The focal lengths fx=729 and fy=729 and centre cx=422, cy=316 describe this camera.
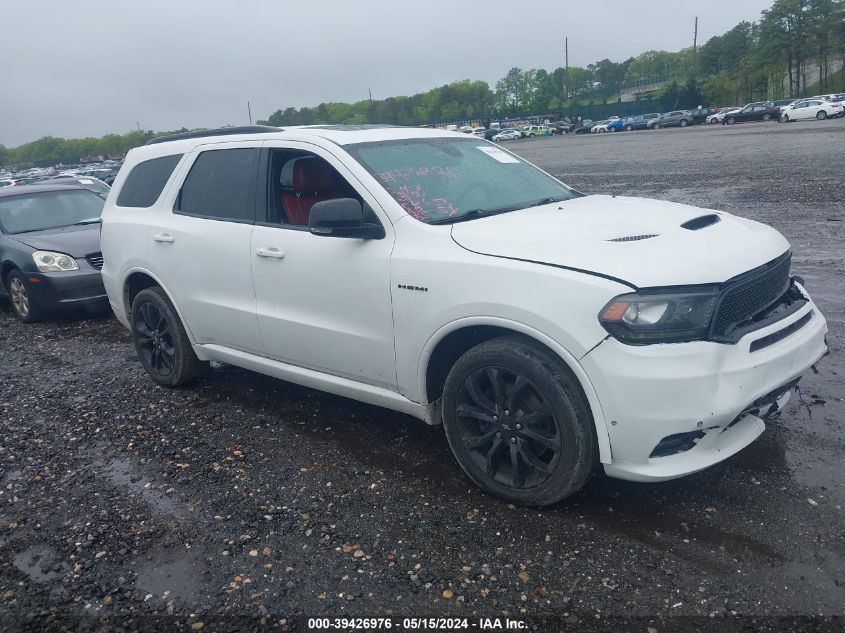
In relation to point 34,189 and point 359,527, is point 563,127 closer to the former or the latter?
point 34,189

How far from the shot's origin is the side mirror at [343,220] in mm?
3898

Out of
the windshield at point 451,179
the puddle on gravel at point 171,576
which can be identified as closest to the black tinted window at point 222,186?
the windshield at point 451,179

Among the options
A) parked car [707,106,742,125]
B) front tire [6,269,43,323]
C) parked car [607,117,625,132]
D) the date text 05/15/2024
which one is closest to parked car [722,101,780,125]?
parked car [707,106,742,125]

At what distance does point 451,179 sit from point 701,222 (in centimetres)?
147

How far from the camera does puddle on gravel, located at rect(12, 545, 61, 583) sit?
3.47 meters

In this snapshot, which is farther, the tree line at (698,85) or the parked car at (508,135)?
the tree line at (698,85)

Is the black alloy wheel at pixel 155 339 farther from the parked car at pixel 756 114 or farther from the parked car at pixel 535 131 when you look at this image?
the parked car at pixel 535 131

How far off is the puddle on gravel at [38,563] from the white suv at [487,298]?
1.70m

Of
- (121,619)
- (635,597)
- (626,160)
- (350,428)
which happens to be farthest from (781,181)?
(121,619)

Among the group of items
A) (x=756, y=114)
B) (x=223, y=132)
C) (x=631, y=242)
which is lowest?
(x=631, y=242)

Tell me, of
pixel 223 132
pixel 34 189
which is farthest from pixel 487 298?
pixel 34 189

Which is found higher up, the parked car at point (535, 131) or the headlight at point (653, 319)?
the parked car at point (535, 131)

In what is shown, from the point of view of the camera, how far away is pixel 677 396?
311 centimetres

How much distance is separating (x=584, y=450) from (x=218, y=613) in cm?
175
